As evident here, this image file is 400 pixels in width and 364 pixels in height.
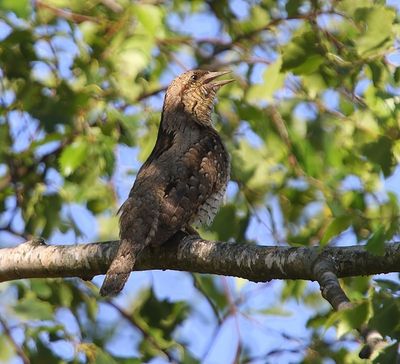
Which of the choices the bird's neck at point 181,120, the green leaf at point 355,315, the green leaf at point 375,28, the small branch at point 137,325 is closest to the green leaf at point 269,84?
the bird's neck at point 181,120

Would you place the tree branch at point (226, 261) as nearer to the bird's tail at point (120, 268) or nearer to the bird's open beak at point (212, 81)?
the bird's tail at point (120, 268)

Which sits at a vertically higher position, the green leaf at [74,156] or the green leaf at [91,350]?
the green leaf at [74,156]

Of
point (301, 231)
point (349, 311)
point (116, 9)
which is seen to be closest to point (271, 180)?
point (301, 231)

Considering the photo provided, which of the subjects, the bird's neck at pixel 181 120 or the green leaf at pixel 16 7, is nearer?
the green leaf at pixel 16 7

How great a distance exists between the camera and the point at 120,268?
412cm

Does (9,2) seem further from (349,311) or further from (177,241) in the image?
(349,311)

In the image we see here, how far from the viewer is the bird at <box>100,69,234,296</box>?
4.30m

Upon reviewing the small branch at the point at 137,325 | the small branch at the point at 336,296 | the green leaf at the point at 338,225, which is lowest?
the small branch at the point at 137,325

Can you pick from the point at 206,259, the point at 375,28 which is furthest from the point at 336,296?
the point at 375,28

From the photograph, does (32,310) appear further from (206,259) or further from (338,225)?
(338,225)

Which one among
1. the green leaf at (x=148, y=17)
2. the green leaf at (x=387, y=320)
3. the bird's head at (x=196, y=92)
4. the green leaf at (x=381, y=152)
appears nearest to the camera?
the green leaf at (x=387, y=320)

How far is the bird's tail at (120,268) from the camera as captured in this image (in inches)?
163

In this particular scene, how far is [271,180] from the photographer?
6.04 metres

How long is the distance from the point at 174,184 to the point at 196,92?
1.30m
